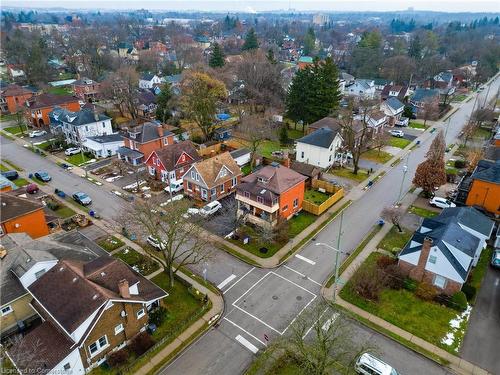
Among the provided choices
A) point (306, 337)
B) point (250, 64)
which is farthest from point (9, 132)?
point (306, 337)

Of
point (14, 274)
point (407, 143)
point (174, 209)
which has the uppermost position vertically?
point (174, 209)

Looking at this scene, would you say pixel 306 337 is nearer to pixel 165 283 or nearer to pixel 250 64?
pixel 165 283

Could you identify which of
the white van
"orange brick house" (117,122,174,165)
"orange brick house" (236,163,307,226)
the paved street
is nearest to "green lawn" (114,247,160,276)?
the paved street

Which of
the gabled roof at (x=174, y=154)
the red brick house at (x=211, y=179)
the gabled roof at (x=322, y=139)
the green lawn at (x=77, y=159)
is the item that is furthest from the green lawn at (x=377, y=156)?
the green lawn at (x=77, y=159)

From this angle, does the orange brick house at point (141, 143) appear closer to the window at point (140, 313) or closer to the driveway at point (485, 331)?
the window at point (140, 313)

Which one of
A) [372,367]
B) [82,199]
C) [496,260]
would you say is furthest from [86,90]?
[496,260]

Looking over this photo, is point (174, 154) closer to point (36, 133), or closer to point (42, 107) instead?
point (36, 133)
